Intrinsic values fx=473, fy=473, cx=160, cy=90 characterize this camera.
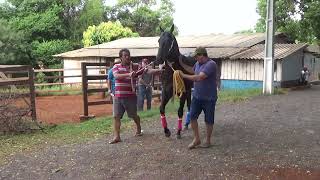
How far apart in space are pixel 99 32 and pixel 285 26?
63.3 ft

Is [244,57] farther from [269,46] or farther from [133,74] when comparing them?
[133,74]

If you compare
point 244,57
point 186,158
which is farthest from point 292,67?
point 186,158

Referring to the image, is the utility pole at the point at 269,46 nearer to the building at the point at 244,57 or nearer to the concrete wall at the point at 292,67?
the building at the point at 244,57

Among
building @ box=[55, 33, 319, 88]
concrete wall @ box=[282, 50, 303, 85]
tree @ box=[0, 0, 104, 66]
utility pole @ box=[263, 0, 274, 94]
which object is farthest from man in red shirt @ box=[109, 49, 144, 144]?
tree @ box=[0, 0, 104, 66]

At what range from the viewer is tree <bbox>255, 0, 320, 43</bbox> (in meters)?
29.3

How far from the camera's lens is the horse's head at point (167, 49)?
8.34m

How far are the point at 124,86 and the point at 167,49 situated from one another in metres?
1.01

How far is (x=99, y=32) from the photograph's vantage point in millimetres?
44969

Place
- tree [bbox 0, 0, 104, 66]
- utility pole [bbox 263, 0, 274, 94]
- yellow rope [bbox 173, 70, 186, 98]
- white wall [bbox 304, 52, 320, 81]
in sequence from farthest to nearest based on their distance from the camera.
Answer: tree [bbox 0, 0, 104, 66], white wall [bbox 304, 52, 320, 81], utility pole [bbox 263, 0, 274, 94], yellow rope [bbox 173, 70, 186, 98]

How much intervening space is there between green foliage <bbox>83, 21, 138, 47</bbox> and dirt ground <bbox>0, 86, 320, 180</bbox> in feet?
114

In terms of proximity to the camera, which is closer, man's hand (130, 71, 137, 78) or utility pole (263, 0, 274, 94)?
man's hand (130, 71, 137, 78)

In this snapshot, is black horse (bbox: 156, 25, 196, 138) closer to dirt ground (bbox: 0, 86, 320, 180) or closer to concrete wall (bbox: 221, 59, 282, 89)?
dirt ground (bbox: 0, 86, 320, 180)

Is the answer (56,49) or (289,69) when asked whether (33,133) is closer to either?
(289,69)

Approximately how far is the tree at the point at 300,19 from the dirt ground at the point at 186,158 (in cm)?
2110
